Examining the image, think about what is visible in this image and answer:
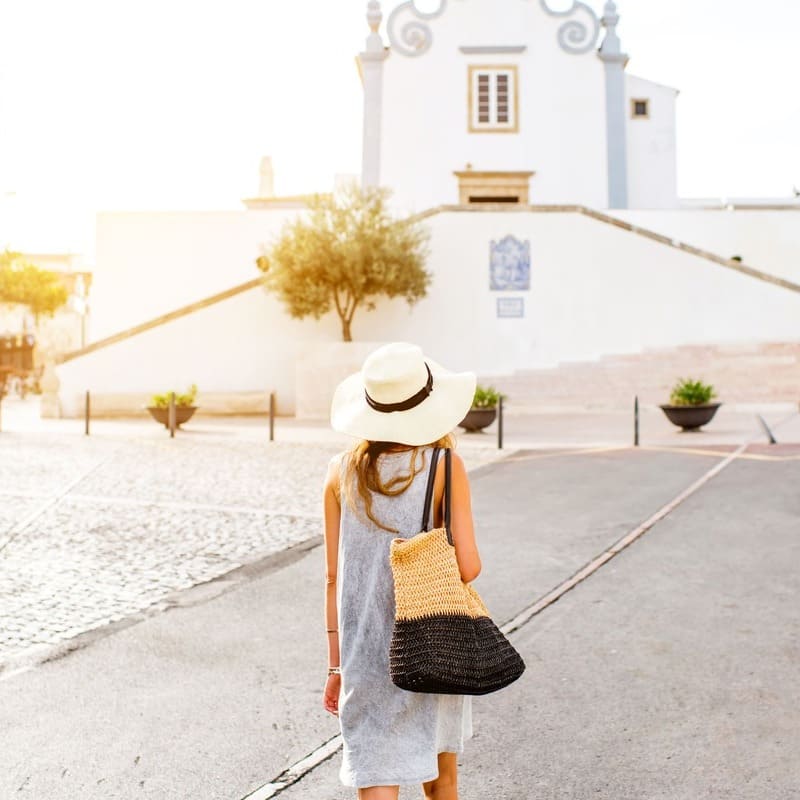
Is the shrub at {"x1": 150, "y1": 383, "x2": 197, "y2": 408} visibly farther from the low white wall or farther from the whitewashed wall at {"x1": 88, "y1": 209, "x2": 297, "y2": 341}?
the whitewashed wall at {"x1": 88, "y1": 209, "x2": 297, "y2": 341}

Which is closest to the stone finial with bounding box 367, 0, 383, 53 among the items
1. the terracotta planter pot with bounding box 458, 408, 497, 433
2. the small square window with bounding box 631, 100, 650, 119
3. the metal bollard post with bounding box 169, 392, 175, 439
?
the small square window with bounding box 631, 100, 650, 119

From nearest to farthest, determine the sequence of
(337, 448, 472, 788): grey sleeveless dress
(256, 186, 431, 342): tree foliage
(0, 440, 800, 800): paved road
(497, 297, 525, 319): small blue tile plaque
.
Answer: (337, 448, 472, 788): grey sleeveless dress → (0, 440, 800, 800): paved road → (256, 186, 431, 342): tree foliage → (497, 297, 525, 319): small blue tile plaque

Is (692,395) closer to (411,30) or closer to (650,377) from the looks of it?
(650,377)

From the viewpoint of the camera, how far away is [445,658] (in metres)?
2.61

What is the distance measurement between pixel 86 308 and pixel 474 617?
106ft

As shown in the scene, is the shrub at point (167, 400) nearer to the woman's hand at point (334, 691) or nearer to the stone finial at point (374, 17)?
the stone finial at point (374, 17)

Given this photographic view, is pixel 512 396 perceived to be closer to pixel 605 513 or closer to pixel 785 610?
pixel 605 513

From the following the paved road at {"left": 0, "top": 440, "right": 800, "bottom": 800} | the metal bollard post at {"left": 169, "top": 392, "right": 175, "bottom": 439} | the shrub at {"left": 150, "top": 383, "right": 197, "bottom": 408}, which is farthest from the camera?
the shrub at {"left": 150, "top": 383, "right": 197, "bottom": 408}

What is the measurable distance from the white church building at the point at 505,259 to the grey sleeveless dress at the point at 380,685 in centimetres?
2134

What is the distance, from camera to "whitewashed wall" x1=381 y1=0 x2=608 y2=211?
31.9 m

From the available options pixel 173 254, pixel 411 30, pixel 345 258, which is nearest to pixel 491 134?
pixel 411 30

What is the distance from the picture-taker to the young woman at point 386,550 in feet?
9.04

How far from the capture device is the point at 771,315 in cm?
2673

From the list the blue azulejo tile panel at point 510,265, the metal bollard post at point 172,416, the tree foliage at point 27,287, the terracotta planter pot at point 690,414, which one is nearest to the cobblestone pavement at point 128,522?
the metal bollard post at point 172,416
